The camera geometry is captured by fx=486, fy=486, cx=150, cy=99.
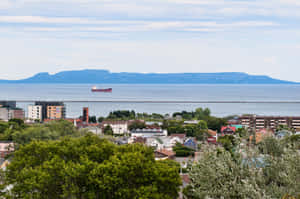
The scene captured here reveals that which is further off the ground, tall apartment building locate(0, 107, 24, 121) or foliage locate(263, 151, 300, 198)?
foliage locate(263, 151, 300, 198)

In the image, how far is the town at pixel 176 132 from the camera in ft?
→ 24.7

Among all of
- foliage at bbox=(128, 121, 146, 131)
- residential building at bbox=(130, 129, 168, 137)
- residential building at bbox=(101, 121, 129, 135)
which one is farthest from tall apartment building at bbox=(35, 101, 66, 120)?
residential building at bbox=(130, 129, 168, 137)

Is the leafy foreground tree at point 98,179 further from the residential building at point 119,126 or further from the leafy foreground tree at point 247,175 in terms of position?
the residential building at point 119,126

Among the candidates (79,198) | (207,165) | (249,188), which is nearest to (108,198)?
(79,198)

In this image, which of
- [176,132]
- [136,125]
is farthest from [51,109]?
[176,132]

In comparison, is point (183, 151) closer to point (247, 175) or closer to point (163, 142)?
point (163, 142)

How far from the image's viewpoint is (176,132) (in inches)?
1550

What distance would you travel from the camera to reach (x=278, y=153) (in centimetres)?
686

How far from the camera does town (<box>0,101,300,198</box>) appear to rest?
24.7 ft

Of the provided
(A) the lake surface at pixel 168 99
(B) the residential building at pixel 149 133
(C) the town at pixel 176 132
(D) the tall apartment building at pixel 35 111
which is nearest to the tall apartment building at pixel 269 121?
(C) the town at pixel 176 132

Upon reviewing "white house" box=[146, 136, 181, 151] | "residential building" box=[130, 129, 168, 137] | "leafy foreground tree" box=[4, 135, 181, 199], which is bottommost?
"residential building" box=[130, 129, 168, 137]

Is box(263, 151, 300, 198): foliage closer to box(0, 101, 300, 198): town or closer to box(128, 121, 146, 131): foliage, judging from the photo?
box(0, 101, 300, 198): town

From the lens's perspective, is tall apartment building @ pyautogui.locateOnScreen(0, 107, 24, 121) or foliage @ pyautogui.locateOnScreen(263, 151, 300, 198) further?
tall apartment building @ pyautogui.locateOnScreen(0, 107, 24, 121)

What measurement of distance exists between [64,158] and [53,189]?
1034mm
